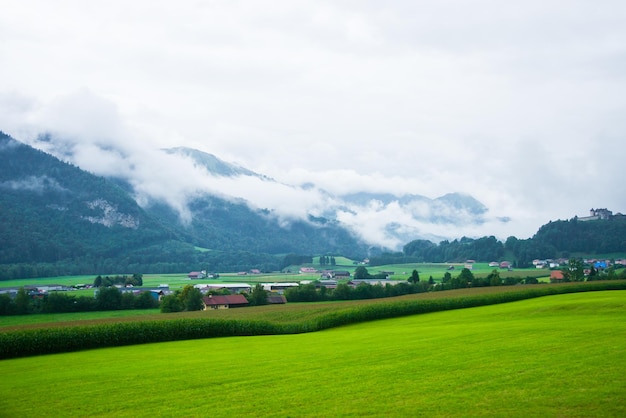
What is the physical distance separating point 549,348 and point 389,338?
46.7ft

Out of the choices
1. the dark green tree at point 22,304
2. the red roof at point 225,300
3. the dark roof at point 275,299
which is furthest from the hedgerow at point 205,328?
the dark green tree at point 22,304

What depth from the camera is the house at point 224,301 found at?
92.8 metres

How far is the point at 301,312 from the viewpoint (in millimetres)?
68875

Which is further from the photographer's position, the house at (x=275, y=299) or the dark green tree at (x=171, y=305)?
the house at (x=275, y=299)

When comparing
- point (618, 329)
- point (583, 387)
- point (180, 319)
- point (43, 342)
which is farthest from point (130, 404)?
point (180, 319)

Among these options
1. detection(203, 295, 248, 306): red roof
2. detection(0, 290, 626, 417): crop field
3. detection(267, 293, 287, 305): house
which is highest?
detection(0, 290, 626, 417): crop field

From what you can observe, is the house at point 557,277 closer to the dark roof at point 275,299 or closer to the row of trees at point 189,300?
the dark roof at point 275,299

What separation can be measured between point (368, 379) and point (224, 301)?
242 feet

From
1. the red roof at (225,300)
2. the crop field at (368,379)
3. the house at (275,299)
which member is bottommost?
the house at (275,299)

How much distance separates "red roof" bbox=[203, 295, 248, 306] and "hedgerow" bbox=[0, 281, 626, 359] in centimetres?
3303

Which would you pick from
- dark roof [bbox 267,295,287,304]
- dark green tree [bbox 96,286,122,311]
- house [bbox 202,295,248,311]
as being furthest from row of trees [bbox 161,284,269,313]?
dark green tree [bbox 96,286,122,311]

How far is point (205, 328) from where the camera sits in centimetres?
5606

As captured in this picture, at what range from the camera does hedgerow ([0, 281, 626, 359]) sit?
46.4 metres

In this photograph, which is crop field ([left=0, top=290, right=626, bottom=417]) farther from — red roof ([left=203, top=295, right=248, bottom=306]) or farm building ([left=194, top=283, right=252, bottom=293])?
farm building ([left=194, top=283, right=252, bottom=293])
